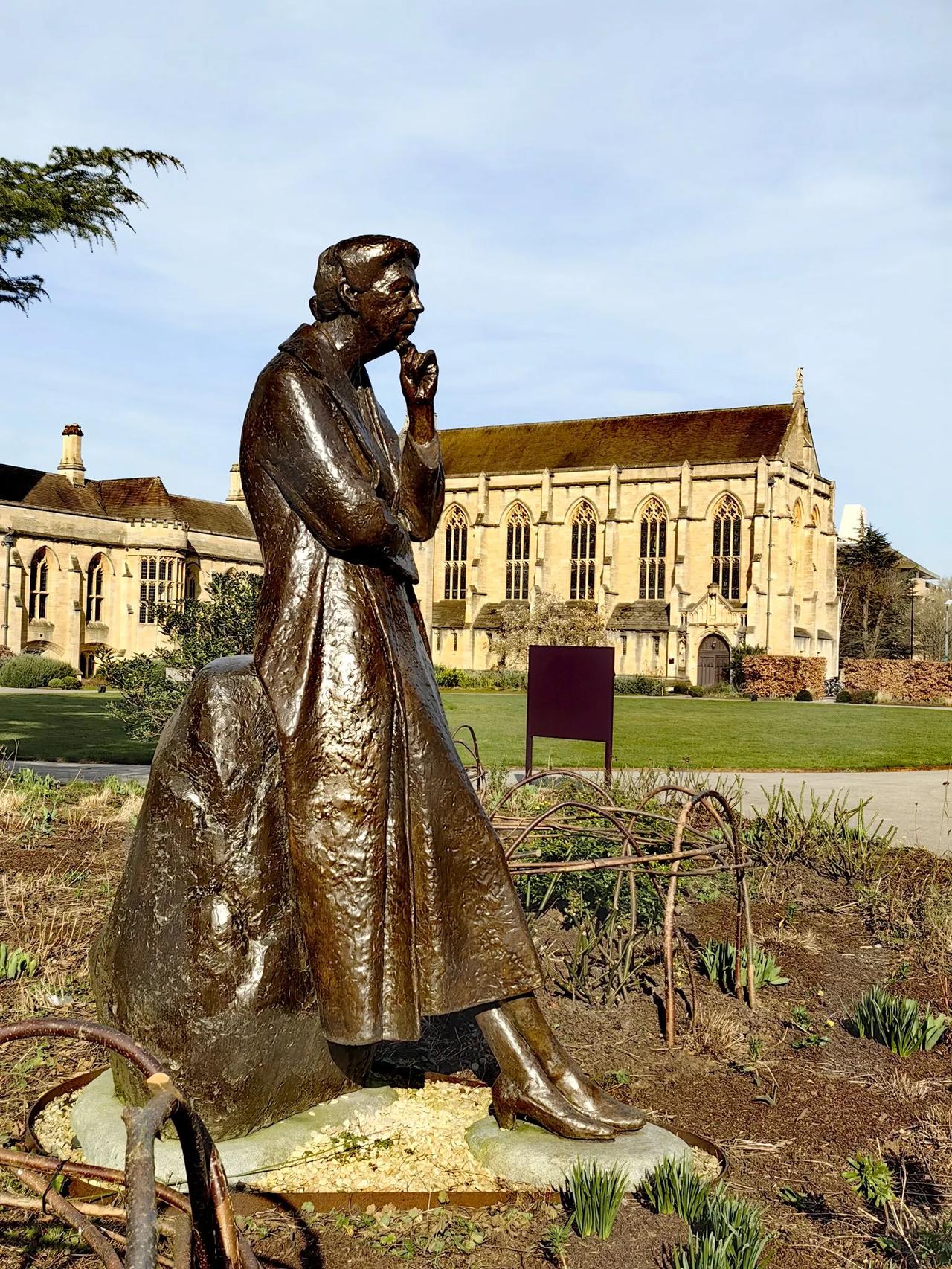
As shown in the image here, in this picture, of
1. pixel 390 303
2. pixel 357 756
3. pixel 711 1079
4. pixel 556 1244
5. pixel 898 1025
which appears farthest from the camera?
pixel 898 1025

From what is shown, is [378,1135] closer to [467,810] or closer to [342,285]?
[467,810]

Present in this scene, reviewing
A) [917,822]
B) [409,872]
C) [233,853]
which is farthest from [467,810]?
[917,822]

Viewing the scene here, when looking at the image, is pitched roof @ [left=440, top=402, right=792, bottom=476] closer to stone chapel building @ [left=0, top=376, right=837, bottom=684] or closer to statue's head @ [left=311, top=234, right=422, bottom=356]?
stone chapel building @ [left=0, top=376, right=837, bottom=684]

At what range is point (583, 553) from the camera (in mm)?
56625

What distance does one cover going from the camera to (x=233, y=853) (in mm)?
3164

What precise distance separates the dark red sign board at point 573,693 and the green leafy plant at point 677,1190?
592 centimetres

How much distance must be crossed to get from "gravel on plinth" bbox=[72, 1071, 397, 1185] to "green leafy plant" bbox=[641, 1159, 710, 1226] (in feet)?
3.13

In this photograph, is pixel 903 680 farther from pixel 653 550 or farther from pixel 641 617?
pixel 653 550

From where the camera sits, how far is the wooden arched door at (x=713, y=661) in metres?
49.2

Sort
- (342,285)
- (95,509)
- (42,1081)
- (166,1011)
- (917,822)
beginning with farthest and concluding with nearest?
(95,509)
(917,822)
(42,1081)
(342,285)
(166,1011)

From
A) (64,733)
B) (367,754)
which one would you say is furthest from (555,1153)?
(64,733)

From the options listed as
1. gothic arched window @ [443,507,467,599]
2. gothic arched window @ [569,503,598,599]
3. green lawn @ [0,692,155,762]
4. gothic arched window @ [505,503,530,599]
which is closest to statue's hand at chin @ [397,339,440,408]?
green lawn @ [0,692,155,762]

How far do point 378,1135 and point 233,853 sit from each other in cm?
106

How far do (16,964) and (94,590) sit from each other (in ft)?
148
